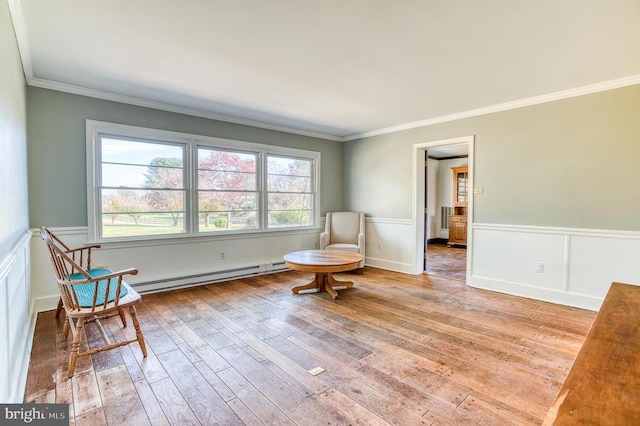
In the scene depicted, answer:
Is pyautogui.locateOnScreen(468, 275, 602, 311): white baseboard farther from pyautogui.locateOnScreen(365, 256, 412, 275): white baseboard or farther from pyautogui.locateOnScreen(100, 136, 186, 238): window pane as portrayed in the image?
pyautogui.locateOnScreen(100, 136, 186, 238): window pane

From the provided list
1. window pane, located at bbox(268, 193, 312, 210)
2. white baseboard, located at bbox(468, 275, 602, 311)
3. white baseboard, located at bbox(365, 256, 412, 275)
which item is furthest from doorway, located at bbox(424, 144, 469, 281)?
window pane, located at bbox(268, 193, 312, 210)

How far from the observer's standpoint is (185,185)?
14.0 ft

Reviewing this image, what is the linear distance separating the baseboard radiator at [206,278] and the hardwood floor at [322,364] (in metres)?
0.34

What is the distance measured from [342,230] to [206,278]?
2.37 meters

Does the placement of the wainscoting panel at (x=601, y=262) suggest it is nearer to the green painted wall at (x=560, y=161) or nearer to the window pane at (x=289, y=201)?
the green painted wall at (x=560, y=161)

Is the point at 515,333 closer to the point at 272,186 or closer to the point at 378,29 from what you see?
the point at 378,29

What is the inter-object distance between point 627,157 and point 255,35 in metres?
3.79

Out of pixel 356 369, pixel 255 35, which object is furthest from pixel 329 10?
pixel 356 369

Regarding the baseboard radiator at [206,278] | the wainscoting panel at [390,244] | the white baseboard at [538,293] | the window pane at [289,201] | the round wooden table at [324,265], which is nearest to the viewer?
the white baseboard at [538,293]

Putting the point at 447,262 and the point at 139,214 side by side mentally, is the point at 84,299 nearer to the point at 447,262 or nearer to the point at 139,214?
the point at 139,214

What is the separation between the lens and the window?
12.1ft

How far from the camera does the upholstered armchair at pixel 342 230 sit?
5320mm

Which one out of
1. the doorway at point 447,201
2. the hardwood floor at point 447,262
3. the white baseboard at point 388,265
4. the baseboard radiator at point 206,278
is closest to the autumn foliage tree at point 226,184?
the baseboard radiator at point 206,278

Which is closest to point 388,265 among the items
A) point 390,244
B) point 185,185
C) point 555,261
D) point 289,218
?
point 390,244
